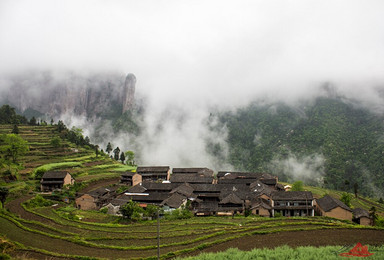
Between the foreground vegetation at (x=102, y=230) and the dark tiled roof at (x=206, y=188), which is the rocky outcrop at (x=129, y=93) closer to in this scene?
the foreground vegetation at (x=102, y=230)

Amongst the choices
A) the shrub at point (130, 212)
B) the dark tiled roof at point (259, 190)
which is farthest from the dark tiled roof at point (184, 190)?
the shrub at point (130, 212)

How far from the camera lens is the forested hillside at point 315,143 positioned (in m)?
88.1

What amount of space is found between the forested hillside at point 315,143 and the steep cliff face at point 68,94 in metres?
73.9

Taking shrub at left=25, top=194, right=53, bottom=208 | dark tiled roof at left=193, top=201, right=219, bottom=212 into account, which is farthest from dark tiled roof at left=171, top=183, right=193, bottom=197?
shrub at left=25, top=194, right=53, bottom=208

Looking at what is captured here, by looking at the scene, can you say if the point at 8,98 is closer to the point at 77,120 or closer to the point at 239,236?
the point at 77,120

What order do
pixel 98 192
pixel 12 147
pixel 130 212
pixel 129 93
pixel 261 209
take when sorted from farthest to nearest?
pixel 129 93, pixel 12 147, pixel 98 192, pixel 261 209, pixel 130 212

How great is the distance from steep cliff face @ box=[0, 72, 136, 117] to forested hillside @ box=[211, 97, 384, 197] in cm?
7390

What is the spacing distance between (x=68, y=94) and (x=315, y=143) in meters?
151

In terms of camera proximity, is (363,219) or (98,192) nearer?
(363,219)

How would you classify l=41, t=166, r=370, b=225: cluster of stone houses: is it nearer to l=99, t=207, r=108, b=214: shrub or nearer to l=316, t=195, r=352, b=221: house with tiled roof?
l=316, t=195, r=352, b=221: house with tiled roof

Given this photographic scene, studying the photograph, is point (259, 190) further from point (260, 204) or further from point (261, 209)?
point (261, 209)

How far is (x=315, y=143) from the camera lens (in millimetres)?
106000

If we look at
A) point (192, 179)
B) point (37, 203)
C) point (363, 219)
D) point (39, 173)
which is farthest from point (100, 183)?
point (363, 219)

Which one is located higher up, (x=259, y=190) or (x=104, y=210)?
(x=259, y=190)
